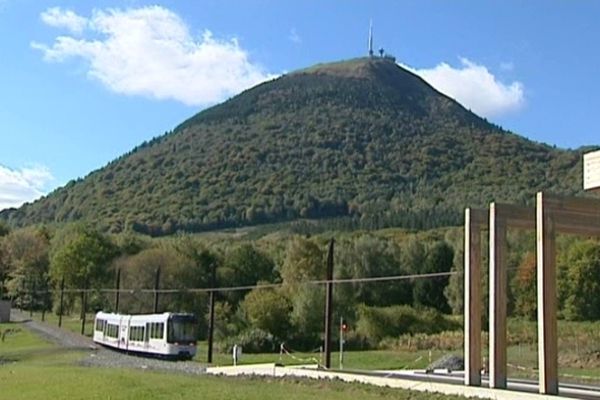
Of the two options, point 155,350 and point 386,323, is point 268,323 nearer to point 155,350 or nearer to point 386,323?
point 386,323

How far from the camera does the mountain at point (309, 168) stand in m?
141

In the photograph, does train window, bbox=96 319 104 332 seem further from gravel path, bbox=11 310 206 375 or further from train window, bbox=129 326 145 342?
train window, bbox=129 326 145 342

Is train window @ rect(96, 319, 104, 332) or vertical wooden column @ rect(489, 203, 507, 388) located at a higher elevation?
vertical wooden column @ rect(489, 203, 507, 388)

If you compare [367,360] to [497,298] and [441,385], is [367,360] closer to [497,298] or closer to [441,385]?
[497,298]

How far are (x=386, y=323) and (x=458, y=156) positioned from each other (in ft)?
351

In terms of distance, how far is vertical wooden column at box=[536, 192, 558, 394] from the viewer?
19.7 meters

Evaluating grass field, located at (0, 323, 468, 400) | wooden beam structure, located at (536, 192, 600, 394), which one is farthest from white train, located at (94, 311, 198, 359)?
wooden beam structure, located at (536, 192, 600, 394)

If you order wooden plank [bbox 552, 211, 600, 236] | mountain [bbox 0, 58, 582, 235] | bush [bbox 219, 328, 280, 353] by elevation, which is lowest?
bush [bbox 219, 328, 280, 353]

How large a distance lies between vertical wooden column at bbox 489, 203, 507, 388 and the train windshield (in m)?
24.3

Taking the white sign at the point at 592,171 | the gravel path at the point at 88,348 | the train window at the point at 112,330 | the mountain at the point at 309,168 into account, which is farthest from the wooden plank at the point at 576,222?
the mountain at the point at 309,168

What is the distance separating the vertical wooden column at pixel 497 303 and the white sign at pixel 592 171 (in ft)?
16.1

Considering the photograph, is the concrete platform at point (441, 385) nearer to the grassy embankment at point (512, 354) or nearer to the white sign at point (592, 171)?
the white sign at point (592, 171)

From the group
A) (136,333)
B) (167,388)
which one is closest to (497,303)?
(167,388)

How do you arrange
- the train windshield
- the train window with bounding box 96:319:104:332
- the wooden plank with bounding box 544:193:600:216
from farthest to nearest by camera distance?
the train window with bounding box 96:319:104:332 < the train windshield < the wooden plank with bounding box 544:193:600:216
